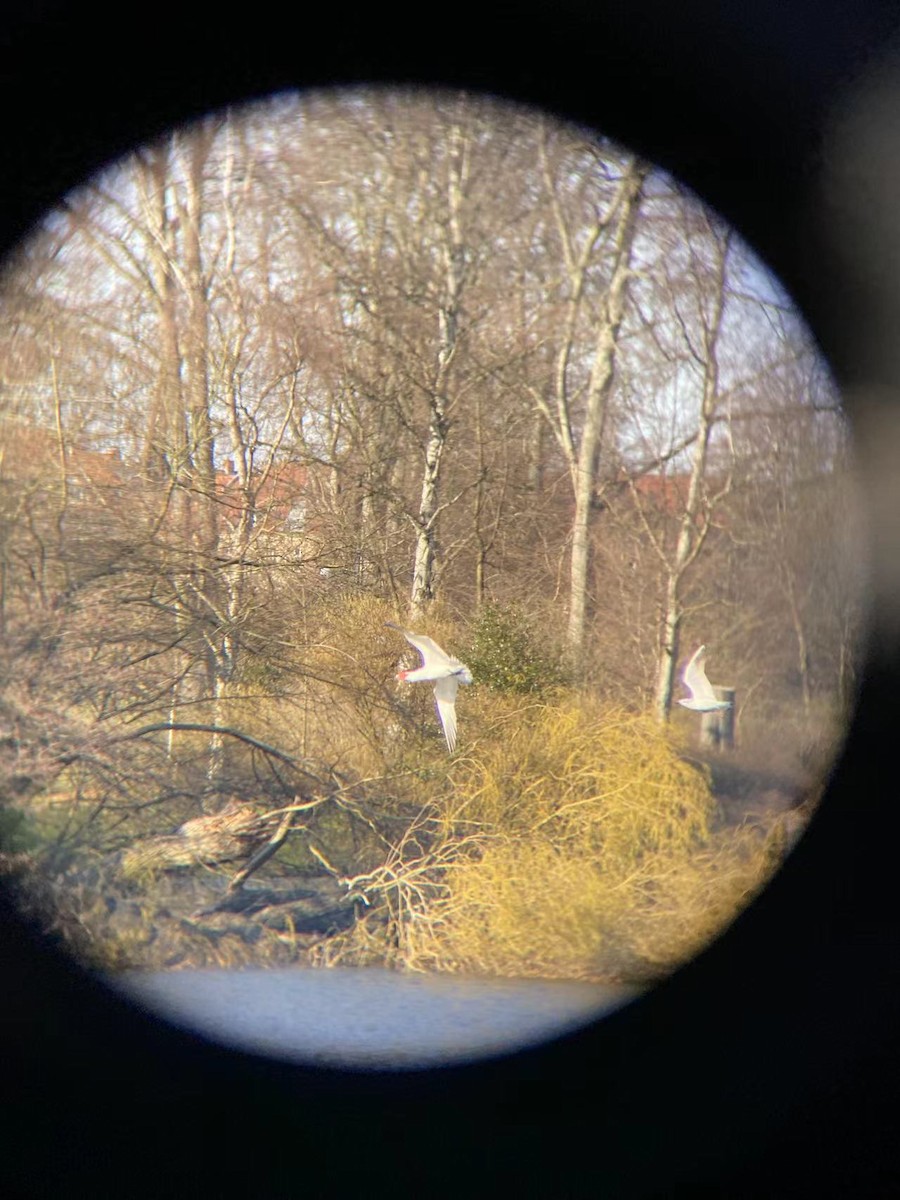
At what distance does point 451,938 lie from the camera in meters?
3.48

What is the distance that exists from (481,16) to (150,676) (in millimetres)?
2307

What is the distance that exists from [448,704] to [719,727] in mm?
936

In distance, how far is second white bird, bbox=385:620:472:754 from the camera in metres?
3.61

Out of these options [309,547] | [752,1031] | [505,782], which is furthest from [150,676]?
[752,1031]

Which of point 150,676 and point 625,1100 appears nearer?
point 625,1100

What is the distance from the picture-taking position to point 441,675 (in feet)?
11.9

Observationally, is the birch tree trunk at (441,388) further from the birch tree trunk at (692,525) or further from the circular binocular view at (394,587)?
the birch tree trunk at (692,525)

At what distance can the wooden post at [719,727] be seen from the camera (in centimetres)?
344

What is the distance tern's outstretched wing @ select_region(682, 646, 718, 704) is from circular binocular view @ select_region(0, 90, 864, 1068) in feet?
0.08

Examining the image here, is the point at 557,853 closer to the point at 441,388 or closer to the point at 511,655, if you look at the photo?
the point at 511,655

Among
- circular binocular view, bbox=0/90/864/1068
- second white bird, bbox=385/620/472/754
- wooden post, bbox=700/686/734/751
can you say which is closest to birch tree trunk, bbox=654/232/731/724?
circular binocular view, bbox=0/90/864/1068

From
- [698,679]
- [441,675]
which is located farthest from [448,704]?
[698,679]

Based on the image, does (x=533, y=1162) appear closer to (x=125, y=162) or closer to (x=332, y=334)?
(x=332, y=334)

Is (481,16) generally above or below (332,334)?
above
